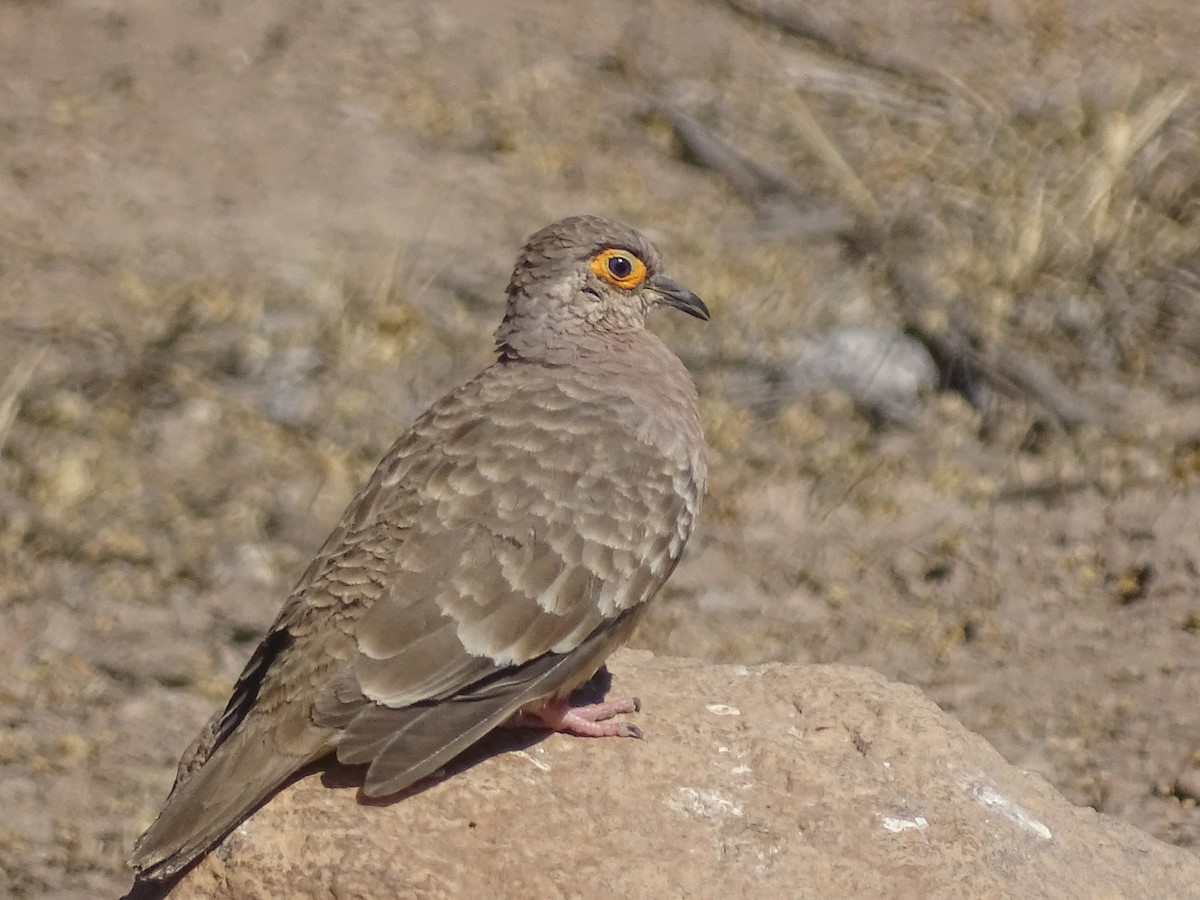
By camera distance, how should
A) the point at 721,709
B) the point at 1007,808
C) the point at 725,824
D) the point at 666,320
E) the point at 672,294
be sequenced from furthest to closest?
the point at 666,320, the point at 672,294, the point at 721,709, the point at 1007,808, the point at 725,824

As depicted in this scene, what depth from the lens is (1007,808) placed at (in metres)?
5.55

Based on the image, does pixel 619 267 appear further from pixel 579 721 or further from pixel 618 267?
pixel 579 721

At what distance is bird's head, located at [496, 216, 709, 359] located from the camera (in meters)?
6.28

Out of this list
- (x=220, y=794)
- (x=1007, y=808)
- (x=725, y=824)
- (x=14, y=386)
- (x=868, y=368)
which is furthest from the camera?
(x=868, y=368)

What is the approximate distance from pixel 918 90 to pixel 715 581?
4.53 m

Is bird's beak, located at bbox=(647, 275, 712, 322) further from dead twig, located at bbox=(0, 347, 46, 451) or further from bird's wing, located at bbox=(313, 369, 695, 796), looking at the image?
dead twig, located at bbox=(0, 347, 46, 451)

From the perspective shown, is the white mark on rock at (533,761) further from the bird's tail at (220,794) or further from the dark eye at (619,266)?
the dark eye at (619,266)

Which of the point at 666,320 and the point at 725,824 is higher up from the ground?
the point at 725,824

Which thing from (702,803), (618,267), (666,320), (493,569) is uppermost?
(618,267)

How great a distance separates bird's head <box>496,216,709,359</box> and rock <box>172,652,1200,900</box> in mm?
1347

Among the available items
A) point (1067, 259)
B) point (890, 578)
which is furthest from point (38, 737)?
point (1067, 259)

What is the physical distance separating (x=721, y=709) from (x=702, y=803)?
26.5 inches

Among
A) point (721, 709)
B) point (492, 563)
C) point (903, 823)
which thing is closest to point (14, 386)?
point (492, 563)

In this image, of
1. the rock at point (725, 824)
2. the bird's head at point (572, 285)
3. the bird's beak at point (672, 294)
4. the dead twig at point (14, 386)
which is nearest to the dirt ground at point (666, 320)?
the dead twig at point (14, 386)
